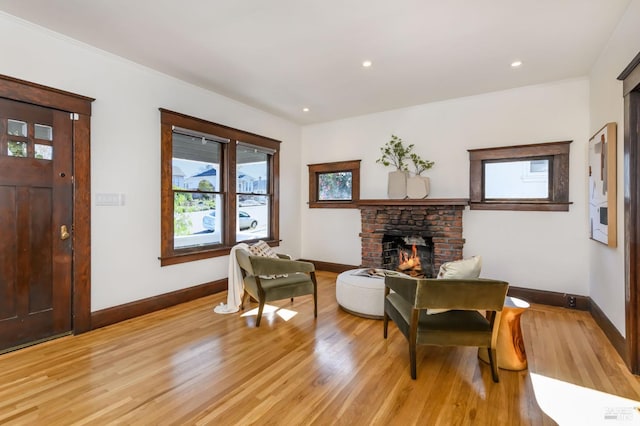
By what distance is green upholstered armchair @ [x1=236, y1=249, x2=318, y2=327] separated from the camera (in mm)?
3287

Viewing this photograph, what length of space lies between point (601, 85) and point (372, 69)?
240cm

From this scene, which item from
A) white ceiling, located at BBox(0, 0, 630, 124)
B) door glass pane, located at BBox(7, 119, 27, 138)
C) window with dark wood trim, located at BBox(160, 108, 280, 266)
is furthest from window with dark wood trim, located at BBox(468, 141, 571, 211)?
door glass pane, located at BBox(7, 119, 27, 138)

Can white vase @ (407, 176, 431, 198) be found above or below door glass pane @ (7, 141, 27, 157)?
below

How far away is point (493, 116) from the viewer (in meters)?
4.31

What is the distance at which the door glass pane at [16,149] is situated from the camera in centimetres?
268

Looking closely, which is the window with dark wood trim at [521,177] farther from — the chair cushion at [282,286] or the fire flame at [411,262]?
the chair cushion at [282,286]

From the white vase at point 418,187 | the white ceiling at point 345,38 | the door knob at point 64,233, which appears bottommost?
the door knob at point 64,233

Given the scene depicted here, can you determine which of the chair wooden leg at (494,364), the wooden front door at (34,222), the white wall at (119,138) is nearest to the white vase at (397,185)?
the chair wooden leg at (494,364)

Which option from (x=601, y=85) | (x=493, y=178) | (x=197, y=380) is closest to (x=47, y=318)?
(x=197, y=380)

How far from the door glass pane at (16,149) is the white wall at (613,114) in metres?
5.10

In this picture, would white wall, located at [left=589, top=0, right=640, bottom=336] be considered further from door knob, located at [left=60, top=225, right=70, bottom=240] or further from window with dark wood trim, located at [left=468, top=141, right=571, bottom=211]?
door knob, located at [left=60, top=225, right=70, bottom=240]

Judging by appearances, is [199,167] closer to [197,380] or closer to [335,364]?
[197,380]

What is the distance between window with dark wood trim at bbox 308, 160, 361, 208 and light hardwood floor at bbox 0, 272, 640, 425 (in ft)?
9.12

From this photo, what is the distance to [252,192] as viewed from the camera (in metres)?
5.18
